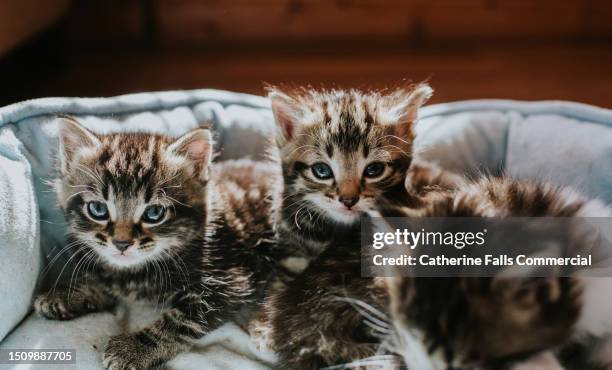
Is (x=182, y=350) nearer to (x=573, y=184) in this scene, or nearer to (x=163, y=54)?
(x=573, y=184)

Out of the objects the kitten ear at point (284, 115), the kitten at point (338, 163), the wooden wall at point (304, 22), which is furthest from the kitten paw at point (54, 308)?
the wooden wall at point (304, 22)

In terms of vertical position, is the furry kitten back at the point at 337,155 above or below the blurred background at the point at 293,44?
below

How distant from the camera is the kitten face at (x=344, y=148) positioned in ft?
2.65

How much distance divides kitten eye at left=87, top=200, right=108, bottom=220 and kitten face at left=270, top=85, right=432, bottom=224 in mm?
236

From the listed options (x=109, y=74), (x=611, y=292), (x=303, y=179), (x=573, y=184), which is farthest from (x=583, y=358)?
(x=109, y=74)

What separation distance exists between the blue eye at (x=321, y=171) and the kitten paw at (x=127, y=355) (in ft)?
1.00

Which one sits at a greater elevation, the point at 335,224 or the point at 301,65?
the point at 301,65

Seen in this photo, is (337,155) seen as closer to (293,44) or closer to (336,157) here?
(336,157)

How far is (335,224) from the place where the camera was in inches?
32.5

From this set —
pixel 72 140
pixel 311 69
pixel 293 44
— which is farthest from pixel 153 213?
pixel 293 44

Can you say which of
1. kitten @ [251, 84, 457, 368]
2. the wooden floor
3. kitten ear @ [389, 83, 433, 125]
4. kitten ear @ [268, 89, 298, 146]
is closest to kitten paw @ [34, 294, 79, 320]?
kitten @ [251, 84, 457, 368]

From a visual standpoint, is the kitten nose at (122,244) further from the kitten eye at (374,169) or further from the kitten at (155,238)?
the kitten eye at (374,169)

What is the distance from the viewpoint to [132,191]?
0.83 m

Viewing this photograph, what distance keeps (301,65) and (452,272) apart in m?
1.01
